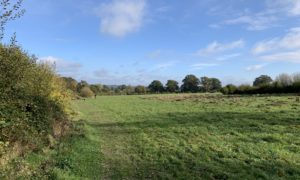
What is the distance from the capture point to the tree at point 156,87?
5950 inches

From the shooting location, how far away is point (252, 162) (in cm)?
1222

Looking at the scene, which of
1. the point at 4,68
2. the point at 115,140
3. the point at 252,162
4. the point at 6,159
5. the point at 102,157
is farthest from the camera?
the point at 115,140

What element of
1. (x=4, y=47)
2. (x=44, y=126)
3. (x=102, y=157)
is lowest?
(x=102, y=157)

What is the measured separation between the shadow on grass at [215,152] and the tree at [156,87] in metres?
128

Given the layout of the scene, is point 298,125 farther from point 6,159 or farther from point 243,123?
point 6,159

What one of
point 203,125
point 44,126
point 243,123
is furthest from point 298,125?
point 44,126

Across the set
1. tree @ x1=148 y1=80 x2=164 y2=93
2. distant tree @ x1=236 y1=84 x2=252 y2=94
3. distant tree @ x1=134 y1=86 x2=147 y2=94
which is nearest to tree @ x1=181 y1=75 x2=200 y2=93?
tree @ x1=148 y1=80 x2=164 y2=93

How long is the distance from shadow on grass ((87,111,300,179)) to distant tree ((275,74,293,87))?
62.0 metres

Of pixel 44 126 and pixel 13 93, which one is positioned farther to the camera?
pixel 44 126

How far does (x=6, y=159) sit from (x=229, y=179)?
21.3ft

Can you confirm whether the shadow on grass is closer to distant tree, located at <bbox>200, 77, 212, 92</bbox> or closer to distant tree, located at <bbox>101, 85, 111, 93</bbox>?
distant tree, located at <bbox>200, 77, 212, 92</bbox>

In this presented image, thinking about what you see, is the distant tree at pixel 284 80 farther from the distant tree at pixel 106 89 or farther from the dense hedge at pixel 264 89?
the distant tree at pixel 106 89

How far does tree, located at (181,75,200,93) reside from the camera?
143 meters

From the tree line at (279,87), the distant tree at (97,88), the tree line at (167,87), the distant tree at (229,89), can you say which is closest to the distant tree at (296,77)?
the tree line at (279,87)
